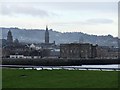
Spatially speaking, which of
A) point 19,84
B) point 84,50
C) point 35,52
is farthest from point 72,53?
point 19,84

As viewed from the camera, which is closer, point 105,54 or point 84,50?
point 84,50

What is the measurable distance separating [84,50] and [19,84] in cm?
10871

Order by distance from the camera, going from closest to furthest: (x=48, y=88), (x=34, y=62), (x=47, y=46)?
(x=48, y=88), (x=34, y=62), (x=47, y=46)

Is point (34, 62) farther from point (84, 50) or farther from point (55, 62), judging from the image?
point (84, 50)

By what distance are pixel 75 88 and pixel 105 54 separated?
129809 mm

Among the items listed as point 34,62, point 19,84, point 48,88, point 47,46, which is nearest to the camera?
point 48,88

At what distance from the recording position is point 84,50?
419 feet

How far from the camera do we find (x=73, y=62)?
99.8m

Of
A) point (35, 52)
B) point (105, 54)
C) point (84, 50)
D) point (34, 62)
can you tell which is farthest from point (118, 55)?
point (34, 62)

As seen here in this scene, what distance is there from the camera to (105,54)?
146500 mm

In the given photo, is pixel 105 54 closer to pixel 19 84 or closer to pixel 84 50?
pixel 84 50

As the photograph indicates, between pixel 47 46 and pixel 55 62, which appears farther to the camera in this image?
pixel 47 46

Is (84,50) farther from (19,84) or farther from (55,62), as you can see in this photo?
(19,84)

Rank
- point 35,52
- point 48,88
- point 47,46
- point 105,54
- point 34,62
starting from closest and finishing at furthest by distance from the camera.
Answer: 1. point 48,88
2. point 34,62
3. point 35,52
4. point 105,54
5. point 47,46
